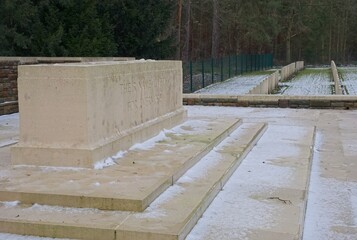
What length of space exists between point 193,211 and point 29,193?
1.59m

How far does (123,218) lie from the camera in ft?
14.8

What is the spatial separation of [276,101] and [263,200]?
947cm

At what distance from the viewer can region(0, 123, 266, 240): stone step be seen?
13.9 feet

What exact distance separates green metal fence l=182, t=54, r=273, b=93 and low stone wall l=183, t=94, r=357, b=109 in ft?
21.1

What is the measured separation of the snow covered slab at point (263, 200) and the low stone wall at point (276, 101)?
249 inches

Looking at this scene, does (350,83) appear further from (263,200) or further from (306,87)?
(263,200)

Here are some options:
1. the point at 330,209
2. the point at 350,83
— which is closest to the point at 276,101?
the point at 330,209

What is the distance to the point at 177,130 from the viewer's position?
28.2 feet

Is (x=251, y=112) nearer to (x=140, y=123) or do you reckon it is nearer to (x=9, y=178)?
(x=140, y=123)

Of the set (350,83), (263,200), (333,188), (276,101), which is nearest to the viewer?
(263,200)

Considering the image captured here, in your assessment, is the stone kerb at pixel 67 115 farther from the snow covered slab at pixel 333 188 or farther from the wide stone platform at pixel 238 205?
the snow covered slab at pixel 333 188

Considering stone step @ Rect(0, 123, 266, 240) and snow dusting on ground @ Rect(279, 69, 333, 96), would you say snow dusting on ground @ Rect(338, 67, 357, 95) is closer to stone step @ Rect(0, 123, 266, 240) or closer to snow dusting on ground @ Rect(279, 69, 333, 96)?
snow dusting on ground @ Rect(279, 69, 333, 96)

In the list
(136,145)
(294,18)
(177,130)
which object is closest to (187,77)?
(177,130)

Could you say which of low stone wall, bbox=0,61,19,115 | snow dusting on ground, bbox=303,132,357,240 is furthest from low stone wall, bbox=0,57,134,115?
snow dusting on ground, bbox=303,132,357,240
